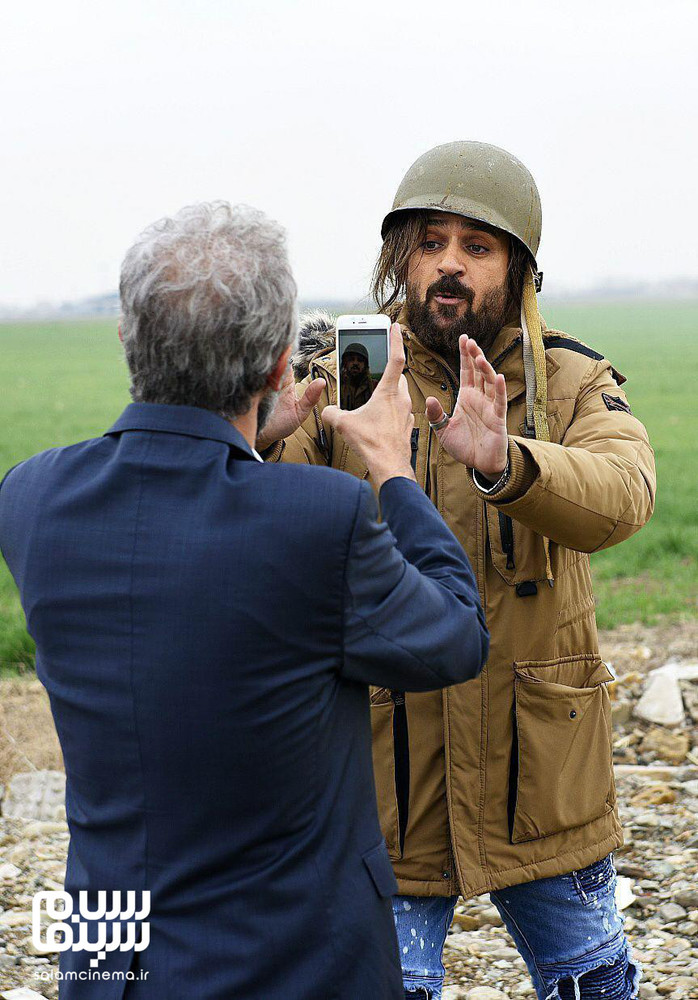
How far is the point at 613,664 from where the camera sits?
801cm

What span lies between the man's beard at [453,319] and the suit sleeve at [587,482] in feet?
1.31

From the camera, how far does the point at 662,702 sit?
22.9ft

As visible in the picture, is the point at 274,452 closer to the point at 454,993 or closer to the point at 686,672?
the point at 454,993

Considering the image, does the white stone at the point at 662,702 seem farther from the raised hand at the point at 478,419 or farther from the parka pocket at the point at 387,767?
the raised hand at the point at 478,419

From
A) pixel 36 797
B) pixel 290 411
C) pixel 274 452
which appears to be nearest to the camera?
pixel 290 411

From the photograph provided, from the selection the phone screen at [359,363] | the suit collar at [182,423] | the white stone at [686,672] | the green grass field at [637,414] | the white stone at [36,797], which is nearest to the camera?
the suit collar at [182,423]

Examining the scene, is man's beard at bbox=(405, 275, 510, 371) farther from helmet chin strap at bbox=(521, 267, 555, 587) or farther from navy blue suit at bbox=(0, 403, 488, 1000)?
navy blue suit at bbox=(0, 403, 488, 1000)

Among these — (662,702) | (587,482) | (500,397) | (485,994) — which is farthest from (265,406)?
(662,702)

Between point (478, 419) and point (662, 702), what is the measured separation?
468cm

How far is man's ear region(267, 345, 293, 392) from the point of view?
7.13 feet

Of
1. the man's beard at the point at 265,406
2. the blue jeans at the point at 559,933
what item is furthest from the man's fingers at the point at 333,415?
the blue jeans at the point at 559,933

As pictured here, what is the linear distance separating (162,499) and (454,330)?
152cm

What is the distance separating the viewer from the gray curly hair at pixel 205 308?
2016 mm

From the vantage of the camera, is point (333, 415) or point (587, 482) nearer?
point (333, 415)
